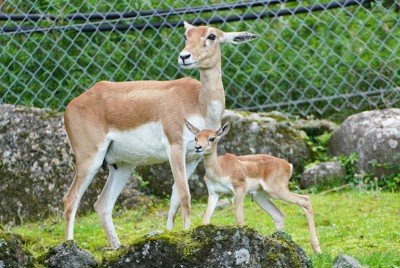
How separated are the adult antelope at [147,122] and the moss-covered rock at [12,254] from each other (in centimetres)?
318

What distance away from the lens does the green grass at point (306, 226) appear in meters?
8.45

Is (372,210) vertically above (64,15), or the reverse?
(64,15)

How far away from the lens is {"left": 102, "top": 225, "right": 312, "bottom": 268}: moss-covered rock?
5586mm

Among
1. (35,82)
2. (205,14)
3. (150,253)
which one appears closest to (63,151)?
(35,82)

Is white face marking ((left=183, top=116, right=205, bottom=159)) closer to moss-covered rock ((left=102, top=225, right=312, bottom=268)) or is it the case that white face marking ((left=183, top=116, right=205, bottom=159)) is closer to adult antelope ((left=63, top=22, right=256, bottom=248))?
adult antelope ((left=63, top=22, right=256, bottom=248))

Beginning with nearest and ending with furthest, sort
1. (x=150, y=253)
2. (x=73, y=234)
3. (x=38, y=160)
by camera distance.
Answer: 1. (x=150, y=253)
2. (x=73, y=234)
3. (x=38, y=160)

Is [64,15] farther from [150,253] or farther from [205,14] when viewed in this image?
[150,253]

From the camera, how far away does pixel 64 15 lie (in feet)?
38.4

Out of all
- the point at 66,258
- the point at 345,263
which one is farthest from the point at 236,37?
the point at 66,258

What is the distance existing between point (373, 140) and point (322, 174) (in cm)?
70

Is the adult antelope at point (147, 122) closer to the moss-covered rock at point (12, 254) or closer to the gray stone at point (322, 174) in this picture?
the gray stone at point (322, 174)

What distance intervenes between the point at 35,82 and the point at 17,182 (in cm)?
167

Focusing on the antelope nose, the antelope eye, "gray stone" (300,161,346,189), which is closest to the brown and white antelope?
the antelope nose

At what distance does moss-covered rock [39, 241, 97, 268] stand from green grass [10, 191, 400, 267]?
2.27 metres
